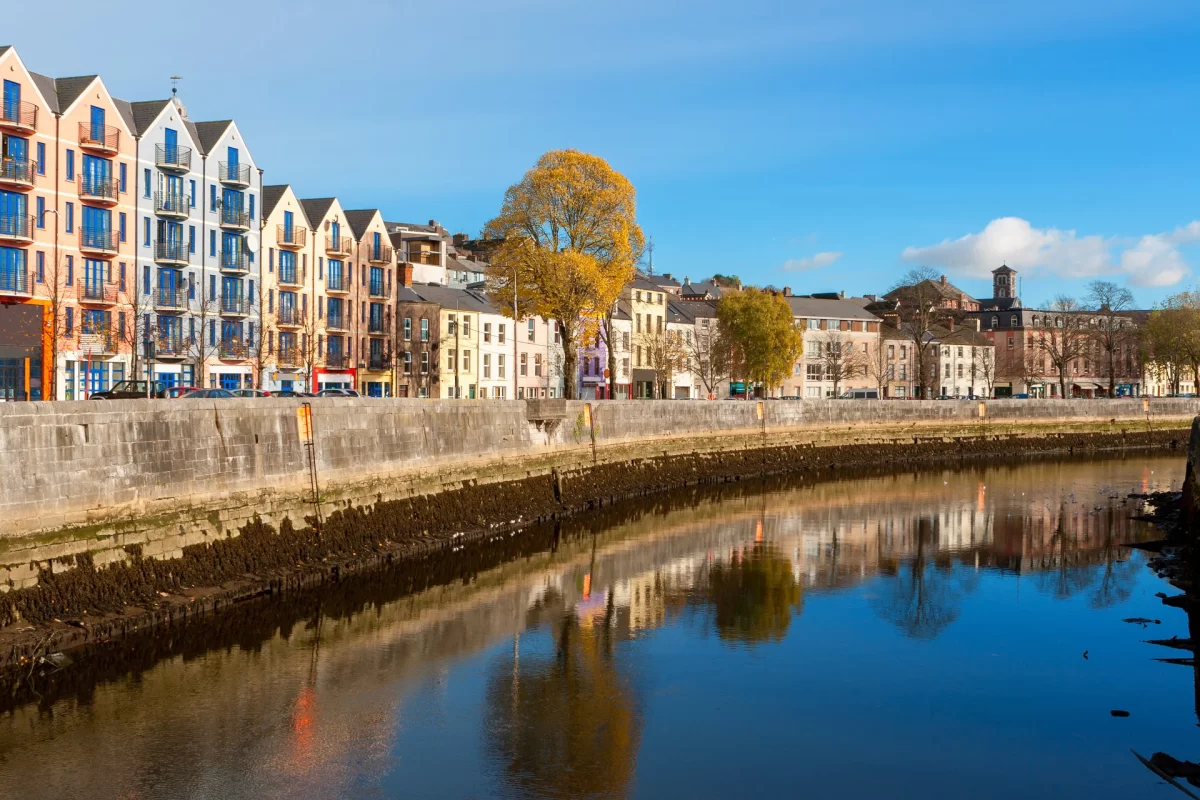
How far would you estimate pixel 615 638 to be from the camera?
2412cm

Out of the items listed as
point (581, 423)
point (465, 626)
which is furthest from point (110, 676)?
point (581, 423)

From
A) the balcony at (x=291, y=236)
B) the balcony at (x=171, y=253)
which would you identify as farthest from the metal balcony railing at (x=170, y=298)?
the balcony at (x=291, y=236)

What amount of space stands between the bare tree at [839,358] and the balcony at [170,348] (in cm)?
7231

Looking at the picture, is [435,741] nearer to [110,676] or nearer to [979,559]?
[110,676]

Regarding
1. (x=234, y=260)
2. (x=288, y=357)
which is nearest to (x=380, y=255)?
(x=288, y=357)

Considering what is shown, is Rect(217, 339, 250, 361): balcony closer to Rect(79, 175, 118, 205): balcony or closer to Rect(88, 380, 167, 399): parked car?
Rect(79, 175, 118, 205): balcony

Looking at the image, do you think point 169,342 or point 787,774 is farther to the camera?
point 169,342

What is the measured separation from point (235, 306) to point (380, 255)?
47.8 feet

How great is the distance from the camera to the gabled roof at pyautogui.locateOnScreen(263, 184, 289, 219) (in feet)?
228

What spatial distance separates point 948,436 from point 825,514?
128ft

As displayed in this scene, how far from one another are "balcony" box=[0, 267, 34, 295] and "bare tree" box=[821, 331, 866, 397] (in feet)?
269

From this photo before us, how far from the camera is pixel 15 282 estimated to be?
5138 cm

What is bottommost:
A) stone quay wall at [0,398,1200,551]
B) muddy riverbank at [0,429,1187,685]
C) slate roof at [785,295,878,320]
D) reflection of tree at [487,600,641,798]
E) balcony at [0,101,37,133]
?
reflection of tree at [487,600,641,798]

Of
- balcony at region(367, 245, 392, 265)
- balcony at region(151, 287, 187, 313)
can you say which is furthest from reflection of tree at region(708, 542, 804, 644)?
balcony at region(367, 245, 392, 265)
